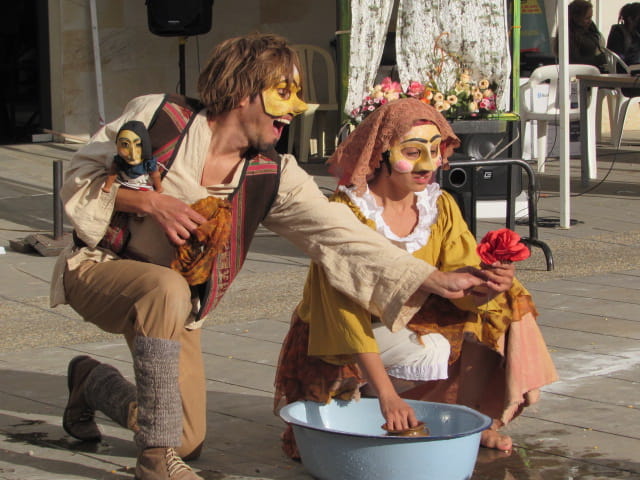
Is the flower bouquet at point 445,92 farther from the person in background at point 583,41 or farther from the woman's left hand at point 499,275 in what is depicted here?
the person in background at point 583,41

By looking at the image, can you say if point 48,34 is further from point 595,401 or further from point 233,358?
point 595,401

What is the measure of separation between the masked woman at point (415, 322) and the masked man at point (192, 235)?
13 centimetres

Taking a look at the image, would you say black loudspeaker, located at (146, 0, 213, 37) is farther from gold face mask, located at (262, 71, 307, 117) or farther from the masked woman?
gold face mask, located at (262, 71, 307, 117)

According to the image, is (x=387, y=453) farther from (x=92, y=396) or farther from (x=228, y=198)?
(x=92, y=396)

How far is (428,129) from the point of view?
412 cm

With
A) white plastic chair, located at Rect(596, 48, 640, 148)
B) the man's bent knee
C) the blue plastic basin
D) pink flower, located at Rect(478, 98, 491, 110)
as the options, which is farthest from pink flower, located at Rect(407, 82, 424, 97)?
white plastic chair, located at Rect(596, 48, 640, 148)

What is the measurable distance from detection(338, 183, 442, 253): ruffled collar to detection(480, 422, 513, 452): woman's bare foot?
74 centimetres

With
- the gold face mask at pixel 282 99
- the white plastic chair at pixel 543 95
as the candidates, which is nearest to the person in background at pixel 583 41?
the white plastic chair at pixel 543 95

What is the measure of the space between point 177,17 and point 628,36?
6.30m

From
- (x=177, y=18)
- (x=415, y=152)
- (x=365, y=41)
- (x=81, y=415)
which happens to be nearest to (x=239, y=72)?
(x=415, y=152)

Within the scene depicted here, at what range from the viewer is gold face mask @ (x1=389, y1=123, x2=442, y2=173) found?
4.09 m

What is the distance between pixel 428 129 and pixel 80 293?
55.7 inches

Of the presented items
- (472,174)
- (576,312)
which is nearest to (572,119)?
(472,174)

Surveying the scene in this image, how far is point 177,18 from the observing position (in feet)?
38.5
